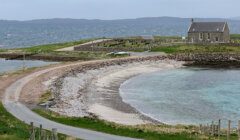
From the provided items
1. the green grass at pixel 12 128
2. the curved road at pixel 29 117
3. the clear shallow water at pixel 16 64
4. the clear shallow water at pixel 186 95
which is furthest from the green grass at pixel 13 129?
the clear shallow water at pixel 16 64

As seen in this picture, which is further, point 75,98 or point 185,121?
point 75,98

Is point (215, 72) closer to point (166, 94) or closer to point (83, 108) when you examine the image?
point (166, 94)

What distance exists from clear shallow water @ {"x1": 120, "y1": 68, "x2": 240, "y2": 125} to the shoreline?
1.80 m

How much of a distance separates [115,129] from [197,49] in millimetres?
81721

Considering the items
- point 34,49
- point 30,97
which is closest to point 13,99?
point 30,97

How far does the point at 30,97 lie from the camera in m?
60.2

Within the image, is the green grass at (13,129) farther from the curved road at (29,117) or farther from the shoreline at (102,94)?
the shoreline at (102,94)

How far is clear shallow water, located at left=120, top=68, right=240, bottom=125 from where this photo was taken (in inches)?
2213

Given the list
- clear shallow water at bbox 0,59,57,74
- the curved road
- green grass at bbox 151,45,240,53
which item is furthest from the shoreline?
clear shallow water at bbox 0,59,57,74

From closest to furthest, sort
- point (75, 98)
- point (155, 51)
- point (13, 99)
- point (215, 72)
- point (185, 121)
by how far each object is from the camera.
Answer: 1. point (185, 121)
2. point (13, 99)
3. point (75, 98)
4. point (215, 72)
5. point (155, 51)

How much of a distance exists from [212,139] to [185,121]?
619 inches

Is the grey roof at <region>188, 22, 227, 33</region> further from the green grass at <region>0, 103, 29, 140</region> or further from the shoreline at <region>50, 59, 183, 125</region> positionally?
the green grass at <region>0, 103, 29, 140</region>

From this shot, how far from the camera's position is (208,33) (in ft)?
421

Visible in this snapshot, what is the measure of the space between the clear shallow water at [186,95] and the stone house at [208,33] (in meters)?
29.9
